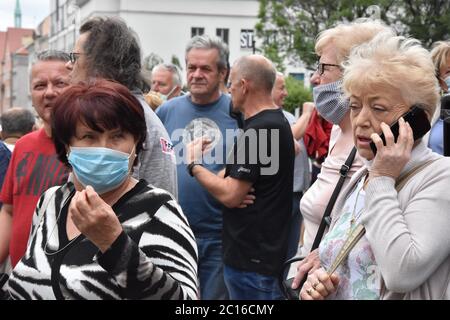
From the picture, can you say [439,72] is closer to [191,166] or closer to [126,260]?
[191,166]

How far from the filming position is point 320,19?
4594 cm

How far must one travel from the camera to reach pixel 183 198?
5129mm

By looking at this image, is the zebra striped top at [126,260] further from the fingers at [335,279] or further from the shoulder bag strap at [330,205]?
the shoulder bag strap at [330,205]

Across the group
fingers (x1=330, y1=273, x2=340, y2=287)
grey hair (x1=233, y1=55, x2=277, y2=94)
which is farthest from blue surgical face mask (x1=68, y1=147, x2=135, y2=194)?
grey hair (x1=233, y1=55, x2=277, y2=94)

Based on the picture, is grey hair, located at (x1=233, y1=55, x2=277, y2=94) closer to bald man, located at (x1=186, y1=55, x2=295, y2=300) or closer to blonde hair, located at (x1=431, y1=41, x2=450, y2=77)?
bald man, located at (x1=186, y1=55, x2=295, y2=300)

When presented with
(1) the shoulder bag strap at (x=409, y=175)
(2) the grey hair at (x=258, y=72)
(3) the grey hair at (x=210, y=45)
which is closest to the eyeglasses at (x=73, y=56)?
(2) the grey hair at (x=258, y=72)

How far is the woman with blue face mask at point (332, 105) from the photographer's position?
11.8ft

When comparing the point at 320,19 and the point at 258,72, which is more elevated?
the point at 320,19

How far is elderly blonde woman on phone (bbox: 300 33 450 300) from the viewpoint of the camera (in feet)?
7.93

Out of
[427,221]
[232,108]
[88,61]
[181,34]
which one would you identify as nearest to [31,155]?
[88,61]

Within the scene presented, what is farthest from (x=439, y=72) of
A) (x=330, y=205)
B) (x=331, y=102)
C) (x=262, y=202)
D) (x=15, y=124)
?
(x=15, y=124)

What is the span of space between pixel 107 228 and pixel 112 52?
1.56 metres

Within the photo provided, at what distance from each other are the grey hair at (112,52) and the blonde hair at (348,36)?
99cm
